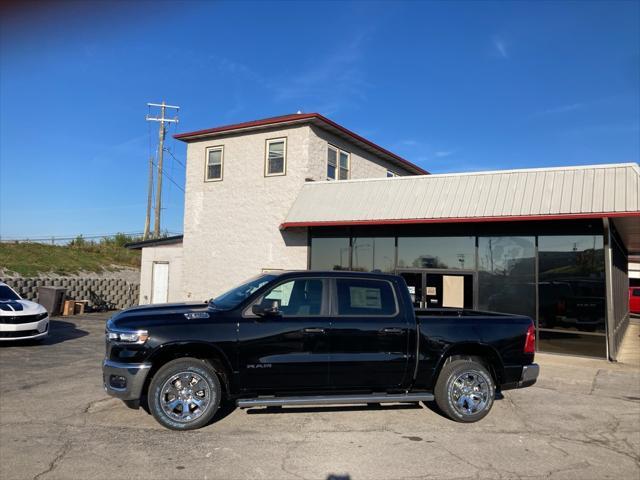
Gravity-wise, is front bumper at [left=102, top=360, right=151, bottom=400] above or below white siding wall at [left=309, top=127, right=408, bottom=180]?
below

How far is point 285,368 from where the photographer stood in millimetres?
6129

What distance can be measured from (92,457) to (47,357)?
652 cm

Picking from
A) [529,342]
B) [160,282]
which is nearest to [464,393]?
[529,342]

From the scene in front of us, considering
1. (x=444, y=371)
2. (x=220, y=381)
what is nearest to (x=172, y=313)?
(x=220, y=381)

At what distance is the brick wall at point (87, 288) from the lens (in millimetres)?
19516

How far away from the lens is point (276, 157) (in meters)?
16.9

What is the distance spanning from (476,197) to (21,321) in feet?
37.0

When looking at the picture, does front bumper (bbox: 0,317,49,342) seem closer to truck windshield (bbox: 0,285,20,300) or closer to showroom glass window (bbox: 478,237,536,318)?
truck windshield (bbox: 0,285,20,300)

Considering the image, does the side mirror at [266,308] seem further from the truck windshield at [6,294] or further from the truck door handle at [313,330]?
the truck windshield at [6,294]

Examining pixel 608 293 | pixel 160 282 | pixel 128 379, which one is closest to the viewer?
pixel 128 379

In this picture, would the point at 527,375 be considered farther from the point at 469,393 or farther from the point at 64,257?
the point at 64,257

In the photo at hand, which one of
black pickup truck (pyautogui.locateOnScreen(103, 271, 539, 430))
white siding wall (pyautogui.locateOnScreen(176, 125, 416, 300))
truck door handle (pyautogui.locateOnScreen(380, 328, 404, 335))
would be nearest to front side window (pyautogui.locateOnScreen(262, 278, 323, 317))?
black pickup truck (pyautogui.locateOnScreen(103, 271, 539, 430))

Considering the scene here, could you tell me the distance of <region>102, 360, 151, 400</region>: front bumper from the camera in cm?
576

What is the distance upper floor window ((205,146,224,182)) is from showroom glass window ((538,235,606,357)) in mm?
10625
